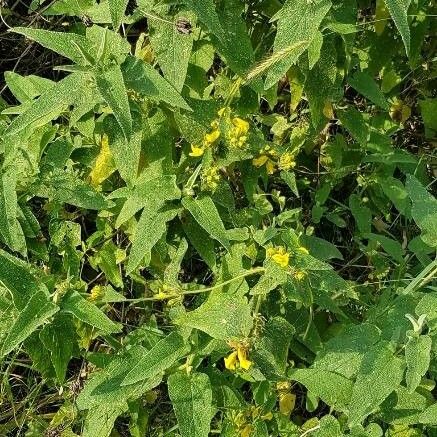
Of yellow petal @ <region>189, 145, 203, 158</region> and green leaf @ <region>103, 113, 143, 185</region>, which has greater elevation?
green leaf @ <region>103, 113, 143, 185</region>

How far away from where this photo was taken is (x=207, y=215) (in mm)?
1509

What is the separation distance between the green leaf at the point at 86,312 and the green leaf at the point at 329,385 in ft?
1.32

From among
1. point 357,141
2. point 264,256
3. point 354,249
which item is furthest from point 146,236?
point 354,249

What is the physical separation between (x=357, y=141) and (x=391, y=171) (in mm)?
134

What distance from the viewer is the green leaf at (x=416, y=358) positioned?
133 cm

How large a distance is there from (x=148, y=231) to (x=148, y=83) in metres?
0.31

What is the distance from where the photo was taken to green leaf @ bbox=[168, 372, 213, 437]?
1.46 m

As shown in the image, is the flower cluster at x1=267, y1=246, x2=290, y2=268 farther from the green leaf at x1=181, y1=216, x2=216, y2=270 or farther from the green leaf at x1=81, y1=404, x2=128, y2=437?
the green leaf at x1=81, y1=404, x2=128, y2=437

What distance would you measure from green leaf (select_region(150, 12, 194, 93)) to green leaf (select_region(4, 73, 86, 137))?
0.67ft

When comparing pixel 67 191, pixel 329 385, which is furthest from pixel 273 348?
pixel 67 191

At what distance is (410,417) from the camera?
159 centimetres

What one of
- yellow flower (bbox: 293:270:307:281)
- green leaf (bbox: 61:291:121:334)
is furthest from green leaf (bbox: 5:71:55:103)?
yellow flower (bbox: 293:270:307:281)

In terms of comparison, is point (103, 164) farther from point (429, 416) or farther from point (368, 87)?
point (429, 416)

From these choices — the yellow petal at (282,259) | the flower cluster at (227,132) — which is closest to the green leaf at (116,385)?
the yellow petal at (282,259)
